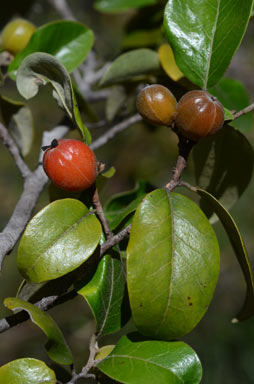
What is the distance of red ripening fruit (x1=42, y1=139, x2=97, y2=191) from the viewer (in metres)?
0.76

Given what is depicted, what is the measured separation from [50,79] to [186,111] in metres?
0.28

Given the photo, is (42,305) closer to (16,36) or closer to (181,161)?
(181,161)

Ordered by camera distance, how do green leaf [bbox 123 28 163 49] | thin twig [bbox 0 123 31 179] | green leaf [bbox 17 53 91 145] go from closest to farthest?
1. green leaf [bbox 17 53 91 145]
2. thin twig [bbox 0 123 31 179]
3. green leaf [bbox 123 28 163 49]

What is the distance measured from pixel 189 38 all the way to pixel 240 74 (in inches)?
77.3

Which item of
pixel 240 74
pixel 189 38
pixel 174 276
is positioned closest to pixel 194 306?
pixel 174 276

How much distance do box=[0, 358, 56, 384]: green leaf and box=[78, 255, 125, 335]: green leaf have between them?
13cm

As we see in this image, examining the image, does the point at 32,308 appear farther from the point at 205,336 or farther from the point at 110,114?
the point at 205,336

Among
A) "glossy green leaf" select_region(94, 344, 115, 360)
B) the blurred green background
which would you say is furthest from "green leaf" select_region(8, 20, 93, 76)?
the blurred green background

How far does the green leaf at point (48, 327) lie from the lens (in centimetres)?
70

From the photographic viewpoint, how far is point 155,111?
81cm

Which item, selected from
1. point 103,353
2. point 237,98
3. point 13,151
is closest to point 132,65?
point 237,98

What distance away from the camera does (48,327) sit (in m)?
0.71

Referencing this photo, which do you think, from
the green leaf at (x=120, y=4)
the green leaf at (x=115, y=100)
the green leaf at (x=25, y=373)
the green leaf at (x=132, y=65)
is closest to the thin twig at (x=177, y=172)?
the green leaf at (x=25, y=373)

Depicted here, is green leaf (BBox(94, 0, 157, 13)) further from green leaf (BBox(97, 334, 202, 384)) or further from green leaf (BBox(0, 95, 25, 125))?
green leaf (BBox(97, 334, 202, 384))
